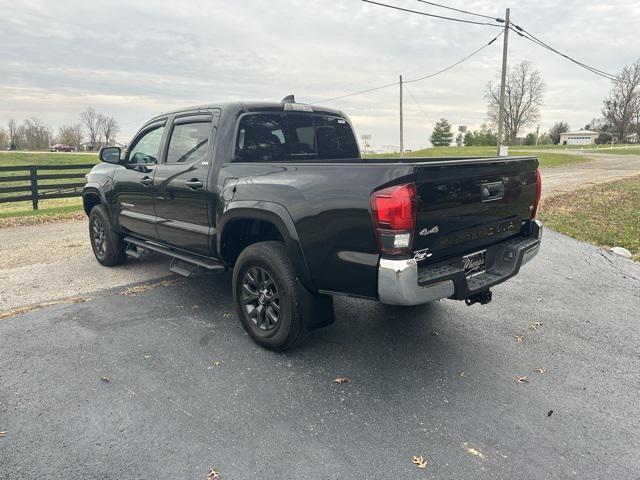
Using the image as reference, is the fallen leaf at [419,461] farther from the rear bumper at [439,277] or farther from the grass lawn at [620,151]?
the grass lawn at [620,151]

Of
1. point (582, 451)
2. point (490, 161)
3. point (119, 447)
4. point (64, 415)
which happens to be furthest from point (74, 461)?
point (490, 161)

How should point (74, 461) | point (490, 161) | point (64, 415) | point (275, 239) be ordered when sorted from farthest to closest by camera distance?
point (275, 239)
point (490, 161)
point (64, 415)
point (74, 461)

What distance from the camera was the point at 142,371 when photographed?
3441mm

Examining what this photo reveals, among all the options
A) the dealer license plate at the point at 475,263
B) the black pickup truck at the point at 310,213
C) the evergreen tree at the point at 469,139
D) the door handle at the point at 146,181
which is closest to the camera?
the black pickup truck at the point at 310,213

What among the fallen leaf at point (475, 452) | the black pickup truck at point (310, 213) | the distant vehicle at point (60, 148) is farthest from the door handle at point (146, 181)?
the distant vehicle at point (60, 148)

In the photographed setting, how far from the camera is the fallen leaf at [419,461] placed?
8.02ft

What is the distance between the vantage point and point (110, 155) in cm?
534

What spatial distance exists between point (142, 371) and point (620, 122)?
91.8 meters

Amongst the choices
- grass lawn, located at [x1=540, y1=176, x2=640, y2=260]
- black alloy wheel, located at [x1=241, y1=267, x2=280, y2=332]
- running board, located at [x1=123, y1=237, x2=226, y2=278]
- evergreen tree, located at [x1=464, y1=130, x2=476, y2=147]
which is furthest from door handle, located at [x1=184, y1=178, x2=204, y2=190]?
evergreen tree, located at [x1=464, y1=130, x2=476, y2=147]

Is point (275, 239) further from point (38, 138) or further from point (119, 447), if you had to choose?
point (38, 138)

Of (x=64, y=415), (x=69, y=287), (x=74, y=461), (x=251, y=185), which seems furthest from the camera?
(x=69, y=287)

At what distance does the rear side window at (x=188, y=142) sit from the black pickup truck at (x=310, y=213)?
0.06 ft

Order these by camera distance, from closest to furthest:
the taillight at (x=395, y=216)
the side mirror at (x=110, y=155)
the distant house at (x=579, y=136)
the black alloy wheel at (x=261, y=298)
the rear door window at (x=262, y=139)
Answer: the taillight at (x=395, y=216) → the black alloy wheel at (x=261, y=298) → the rear door window at (x=262, y=139) → the side mirror at (x=110, y=155) → the distant house at (x=579, y=136)

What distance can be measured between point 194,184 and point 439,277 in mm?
2477
